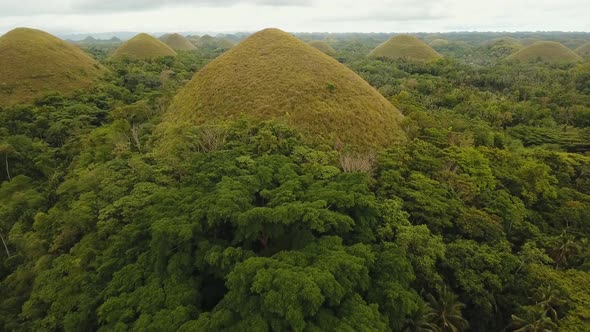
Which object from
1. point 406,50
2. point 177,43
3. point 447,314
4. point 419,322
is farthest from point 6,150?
point 177,43

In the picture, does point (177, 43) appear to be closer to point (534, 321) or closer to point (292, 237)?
point (292, 237)

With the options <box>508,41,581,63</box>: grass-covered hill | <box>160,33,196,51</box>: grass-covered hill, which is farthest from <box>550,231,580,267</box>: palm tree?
<box>160,33,196,51</box>: grass-covered hill

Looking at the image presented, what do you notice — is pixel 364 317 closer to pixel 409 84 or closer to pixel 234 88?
pixel 234 88

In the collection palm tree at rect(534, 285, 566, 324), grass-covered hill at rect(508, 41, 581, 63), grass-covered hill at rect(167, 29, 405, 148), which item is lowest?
palm tree at rect(534, 285, 566, 324)

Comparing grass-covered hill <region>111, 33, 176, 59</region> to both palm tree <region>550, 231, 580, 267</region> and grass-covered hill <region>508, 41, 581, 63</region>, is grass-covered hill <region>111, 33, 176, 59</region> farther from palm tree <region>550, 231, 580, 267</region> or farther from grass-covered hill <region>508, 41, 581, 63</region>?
grass-covered hill <region>508, 41, 581, 63</region>

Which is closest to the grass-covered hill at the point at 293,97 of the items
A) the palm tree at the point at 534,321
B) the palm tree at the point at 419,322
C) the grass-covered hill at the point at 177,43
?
the palm tree at the point at 419,322

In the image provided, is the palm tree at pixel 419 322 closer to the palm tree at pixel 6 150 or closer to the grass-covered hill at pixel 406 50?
the palm tree at pixel 6 150

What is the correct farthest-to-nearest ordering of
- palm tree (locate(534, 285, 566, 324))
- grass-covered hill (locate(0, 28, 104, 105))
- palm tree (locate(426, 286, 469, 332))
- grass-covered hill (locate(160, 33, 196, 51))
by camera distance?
1. grass-covered hill (locate(160, 33, 196, 51))
2. grass-covered hill (locate(0, 28, 104, 105))
3. palm tree (locate(426, 286, 469, 332))
4. palm tree (locate(534, 285, 566, 324))
